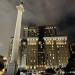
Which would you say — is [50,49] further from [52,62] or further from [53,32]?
[53,32]

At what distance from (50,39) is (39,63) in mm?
23045

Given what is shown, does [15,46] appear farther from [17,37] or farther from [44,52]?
[44,52]

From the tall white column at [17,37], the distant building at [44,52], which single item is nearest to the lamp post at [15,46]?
the tall white column at [17,37]

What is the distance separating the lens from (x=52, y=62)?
115375 mm

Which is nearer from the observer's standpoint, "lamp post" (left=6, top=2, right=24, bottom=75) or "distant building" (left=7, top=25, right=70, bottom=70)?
"lamp post" (left=6, top=2, right=24, bottom=75)

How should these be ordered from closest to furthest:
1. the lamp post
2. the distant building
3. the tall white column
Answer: the lamp post, the tall white column, the distant building

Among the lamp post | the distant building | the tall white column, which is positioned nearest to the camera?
the lamp post

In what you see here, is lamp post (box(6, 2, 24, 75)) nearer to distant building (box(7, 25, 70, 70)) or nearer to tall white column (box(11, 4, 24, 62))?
tall white column (box(11, 4, 24, 62))

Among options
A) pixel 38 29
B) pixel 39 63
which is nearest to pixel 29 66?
pixel 39 63

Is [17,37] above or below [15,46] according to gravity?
above

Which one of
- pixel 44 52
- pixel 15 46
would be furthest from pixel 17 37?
pixel 44 52

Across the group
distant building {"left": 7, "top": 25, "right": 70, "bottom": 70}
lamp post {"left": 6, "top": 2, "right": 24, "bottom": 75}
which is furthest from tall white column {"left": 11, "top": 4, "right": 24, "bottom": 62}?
distant building {"left": 7, "top": 25, "right": 70, "bottom": 70}

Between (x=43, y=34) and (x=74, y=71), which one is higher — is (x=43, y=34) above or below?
above

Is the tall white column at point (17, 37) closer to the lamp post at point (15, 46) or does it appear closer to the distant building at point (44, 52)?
the lamp post at point (15, 46)
